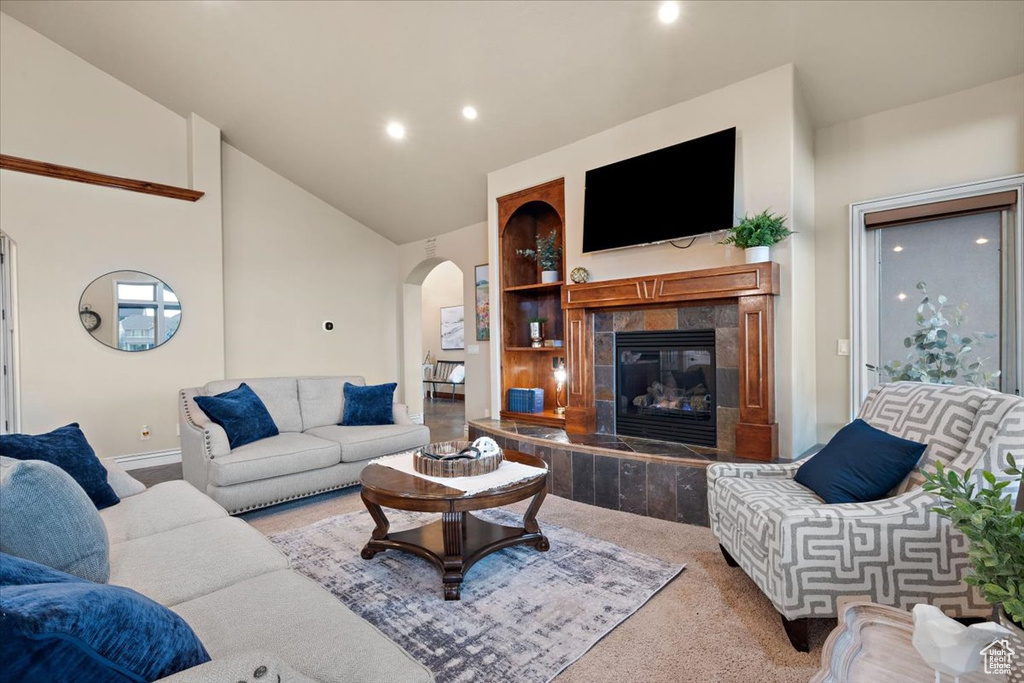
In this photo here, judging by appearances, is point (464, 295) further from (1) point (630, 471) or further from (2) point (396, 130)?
(1) point (630, 471)

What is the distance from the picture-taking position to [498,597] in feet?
7.23

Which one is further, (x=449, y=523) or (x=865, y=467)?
(x=449, y=523)

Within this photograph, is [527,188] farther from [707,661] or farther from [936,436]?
[707,661]

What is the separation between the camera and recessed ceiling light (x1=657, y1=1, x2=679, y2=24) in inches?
114

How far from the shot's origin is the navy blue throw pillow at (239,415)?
11.5 ft

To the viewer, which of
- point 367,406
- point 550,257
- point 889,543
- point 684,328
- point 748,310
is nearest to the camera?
point 889,543

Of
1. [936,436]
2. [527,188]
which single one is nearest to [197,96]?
[527,188]

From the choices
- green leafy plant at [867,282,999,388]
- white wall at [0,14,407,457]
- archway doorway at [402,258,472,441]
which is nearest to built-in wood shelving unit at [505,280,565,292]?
green leafy plant at [867,282,999,388]

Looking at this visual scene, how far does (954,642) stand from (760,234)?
2660 mm

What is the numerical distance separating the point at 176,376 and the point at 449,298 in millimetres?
6042

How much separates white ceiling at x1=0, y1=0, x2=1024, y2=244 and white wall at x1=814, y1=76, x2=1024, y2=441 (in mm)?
115

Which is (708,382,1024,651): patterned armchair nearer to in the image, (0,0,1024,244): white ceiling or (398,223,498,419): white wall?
(0,0,1024,244): white ceiling

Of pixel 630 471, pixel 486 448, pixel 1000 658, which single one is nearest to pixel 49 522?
pixel 486 448

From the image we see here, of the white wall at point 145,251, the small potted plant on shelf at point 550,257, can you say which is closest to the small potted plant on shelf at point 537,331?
the small potted plant on shelf at point 550,257
